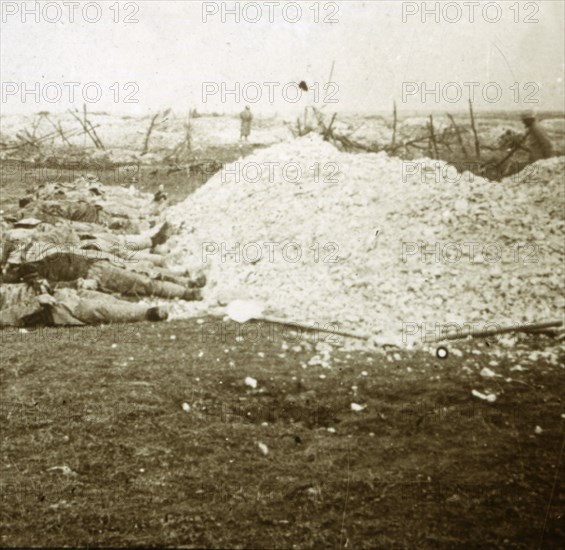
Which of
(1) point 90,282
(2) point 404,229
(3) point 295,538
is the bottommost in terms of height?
(3) point 295,538

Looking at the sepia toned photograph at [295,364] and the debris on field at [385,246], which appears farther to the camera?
the debris on field at [385,246]

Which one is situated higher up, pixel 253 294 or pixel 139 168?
pixel 139 168

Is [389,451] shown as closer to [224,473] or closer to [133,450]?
[224,473]

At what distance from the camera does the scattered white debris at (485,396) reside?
419cm

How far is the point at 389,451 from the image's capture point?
3.53m

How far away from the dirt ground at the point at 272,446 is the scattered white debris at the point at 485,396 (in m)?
0.05

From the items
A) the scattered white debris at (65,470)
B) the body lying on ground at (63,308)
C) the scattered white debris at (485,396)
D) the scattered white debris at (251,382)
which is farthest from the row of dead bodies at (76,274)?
the scattered white debris at (485,396)

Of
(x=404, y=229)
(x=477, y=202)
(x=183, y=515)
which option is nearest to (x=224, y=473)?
(x=183, y=515)

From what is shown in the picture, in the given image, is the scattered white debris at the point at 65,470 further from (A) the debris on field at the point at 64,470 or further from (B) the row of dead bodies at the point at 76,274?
(B) the row of dead bodies at the point at 76,274

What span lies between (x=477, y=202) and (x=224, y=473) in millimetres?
5333

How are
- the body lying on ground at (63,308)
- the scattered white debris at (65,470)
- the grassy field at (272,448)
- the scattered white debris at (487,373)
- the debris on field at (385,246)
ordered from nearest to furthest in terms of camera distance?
1. the grassy field at (272,448)
2. the scattered white debris at (65,470)
3. the scattered white debris at (487,373)
4. the body lying on ground at (63,308)
5. the debris on field at (385,246)

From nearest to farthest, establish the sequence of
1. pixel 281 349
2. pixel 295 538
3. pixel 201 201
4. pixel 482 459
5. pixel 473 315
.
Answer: pixel 295 538 → pixel 482 459 → pixel 281 349 → pixel 473 315 → pixel 201 201

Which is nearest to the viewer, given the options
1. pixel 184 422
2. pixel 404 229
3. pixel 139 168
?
pixel 184 422

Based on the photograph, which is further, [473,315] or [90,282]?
[90,282]
